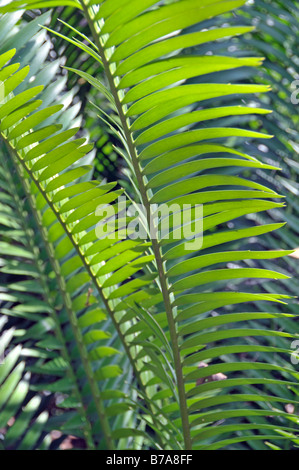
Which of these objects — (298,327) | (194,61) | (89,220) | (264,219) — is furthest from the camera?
(264,219)

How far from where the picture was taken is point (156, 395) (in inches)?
37.8

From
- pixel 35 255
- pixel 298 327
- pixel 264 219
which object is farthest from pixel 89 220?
pixel 264 219

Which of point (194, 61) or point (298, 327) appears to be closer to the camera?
point (194, 61)

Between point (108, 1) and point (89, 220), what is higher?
point (108, 1)

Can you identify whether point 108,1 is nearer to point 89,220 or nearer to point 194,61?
point 194,61

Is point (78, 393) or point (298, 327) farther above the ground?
point (298, 327)

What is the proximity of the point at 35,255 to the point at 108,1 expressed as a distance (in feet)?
2.40

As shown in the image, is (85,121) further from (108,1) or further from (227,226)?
(108,1)

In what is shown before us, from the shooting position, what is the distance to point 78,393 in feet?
3.60

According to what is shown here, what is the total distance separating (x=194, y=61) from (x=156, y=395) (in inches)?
25.4
